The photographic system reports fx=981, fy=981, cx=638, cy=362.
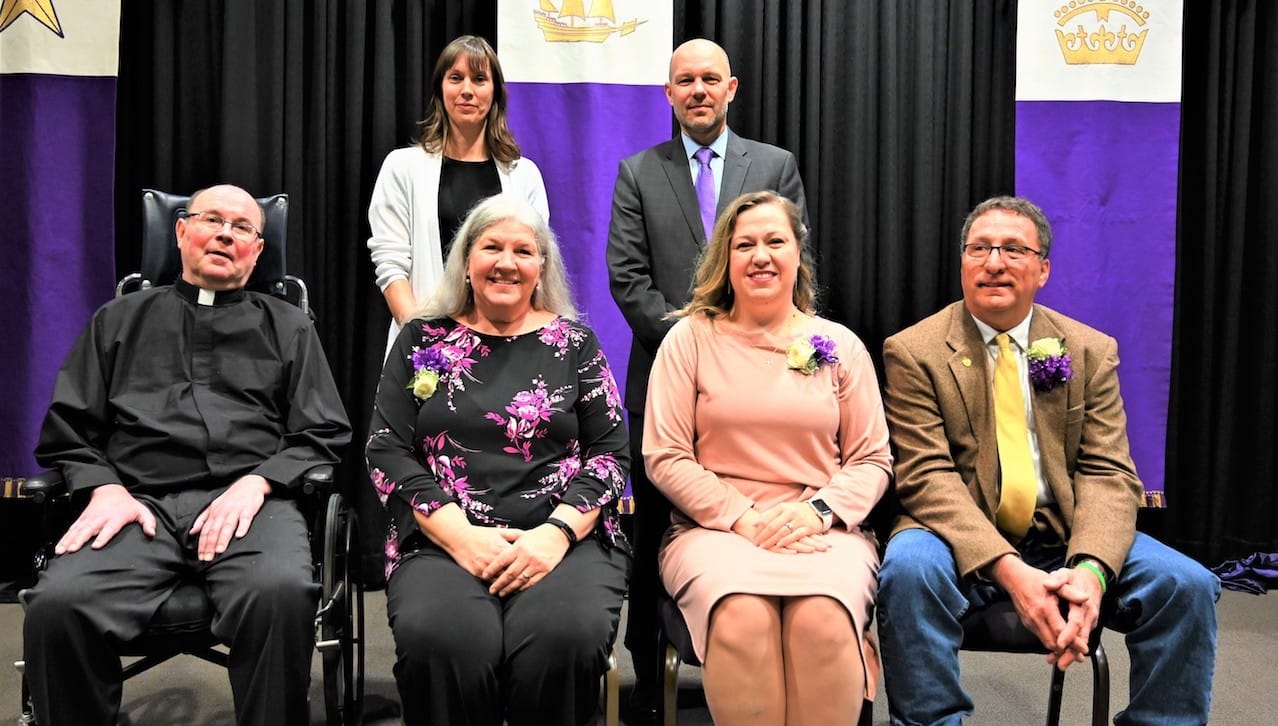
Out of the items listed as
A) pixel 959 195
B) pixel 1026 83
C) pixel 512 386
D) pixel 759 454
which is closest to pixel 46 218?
pixel 512 386

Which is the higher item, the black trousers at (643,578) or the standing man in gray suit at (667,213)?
the standing man in gray suit at (667,213)

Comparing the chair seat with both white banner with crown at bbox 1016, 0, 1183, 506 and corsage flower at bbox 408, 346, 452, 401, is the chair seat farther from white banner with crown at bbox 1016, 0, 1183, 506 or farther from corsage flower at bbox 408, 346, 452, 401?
white banner with crown at bbox 1016, 0, 1183, 506

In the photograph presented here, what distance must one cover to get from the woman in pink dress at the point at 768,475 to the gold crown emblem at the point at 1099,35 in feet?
7.15

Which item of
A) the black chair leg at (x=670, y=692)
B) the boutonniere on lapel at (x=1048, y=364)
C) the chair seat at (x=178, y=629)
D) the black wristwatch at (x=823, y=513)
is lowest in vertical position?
the black chair leg at (x=670, y=692)

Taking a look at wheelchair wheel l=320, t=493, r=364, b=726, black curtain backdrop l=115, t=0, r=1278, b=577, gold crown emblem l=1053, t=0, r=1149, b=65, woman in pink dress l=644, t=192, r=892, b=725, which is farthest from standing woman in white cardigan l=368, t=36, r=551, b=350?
gold crown emblem l=1053, t=0, r=1149, b=65

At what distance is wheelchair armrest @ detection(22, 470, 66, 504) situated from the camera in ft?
7.19

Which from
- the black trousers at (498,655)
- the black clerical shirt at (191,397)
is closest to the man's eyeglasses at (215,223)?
the black clerical shirt at (191,397)

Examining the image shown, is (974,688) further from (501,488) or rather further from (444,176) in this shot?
(444,176)

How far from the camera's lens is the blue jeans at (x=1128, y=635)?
82.6 inches

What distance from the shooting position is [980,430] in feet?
7.95

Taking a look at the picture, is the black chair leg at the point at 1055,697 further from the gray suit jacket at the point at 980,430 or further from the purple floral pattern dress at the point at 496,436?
the purple floral pattern dress at the point at 496,436

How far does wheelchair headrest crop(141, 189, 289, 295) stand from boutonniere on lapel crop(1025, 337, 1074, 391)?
2.10 meters

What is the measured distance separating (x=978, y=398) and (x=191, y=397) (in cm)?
199

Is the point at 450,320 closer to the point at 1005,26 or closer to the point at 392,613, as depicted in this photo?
the point at 392,613
